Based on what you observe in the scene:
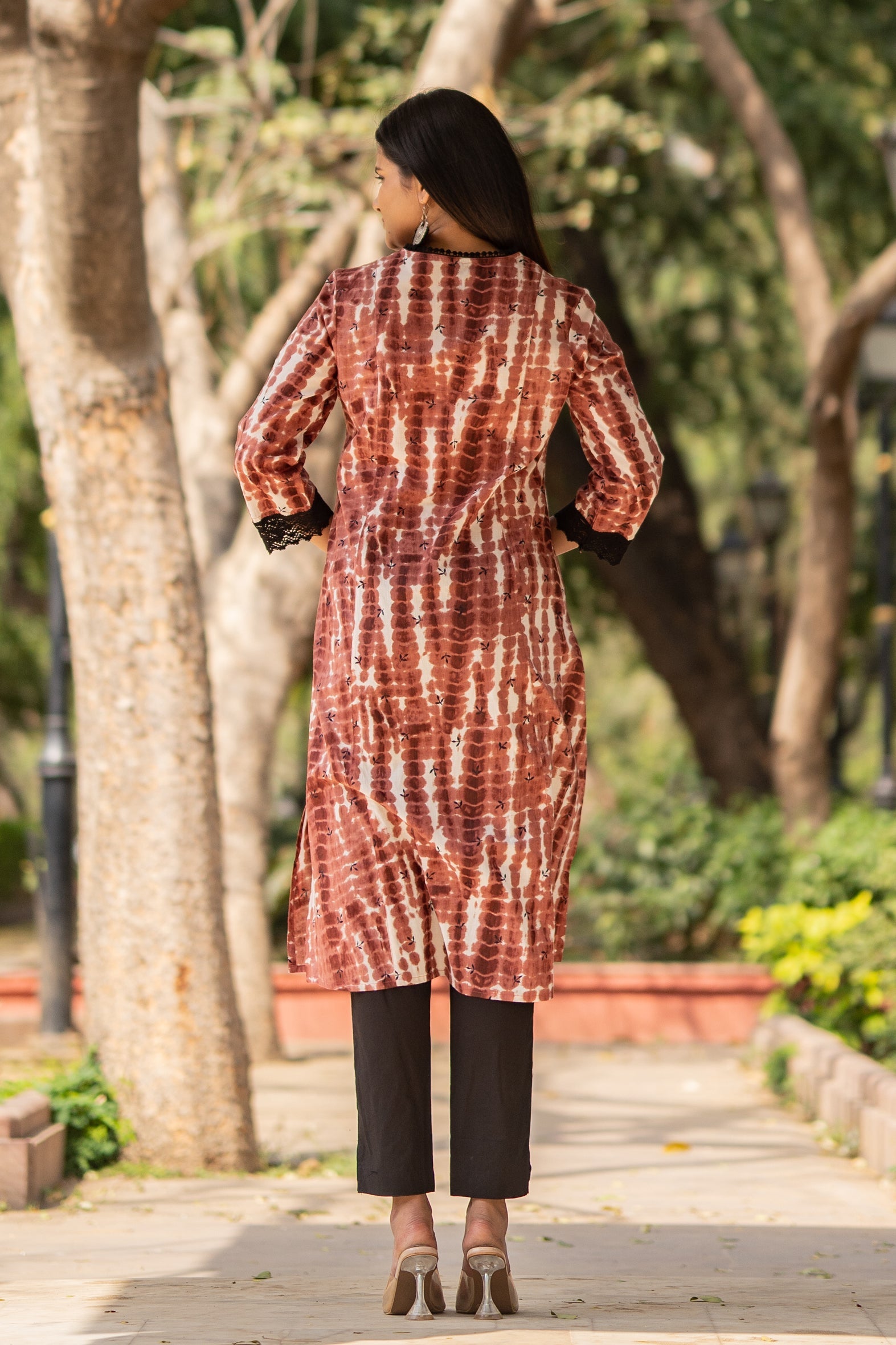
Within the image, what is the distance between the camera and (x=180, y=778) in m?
4.86

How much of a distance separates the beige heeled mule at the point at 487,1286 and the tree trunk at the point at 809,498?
24.2ft

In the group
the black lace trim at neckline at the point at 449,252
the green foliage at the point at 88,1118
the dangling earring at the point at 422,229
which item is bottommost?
the green foliage at the point at 88,1118

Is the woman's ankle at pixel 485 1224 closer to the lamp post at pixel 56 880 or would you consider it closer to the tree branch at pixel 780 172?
the lamp post at pixel 56 880

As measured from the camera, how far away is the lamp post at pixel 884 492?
9.64 m

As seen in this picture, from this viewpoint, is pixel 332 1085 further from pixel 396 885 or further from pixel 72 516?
pixel 396 885

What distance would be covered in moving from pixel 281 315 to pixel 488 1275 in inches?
263

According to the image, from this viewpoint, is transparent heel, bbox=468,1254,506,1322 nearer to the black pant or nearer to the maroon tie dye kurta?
the black pant

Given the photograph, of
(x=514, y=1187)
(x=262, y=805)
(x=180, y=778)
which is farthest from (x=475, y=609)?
(x=262, y=805)

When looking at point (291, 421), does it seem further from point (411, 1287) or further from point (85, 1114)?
point (85, 1114)

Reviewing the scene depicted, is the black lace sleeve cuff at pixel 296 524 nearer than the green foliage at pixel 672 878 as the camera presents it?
Yes

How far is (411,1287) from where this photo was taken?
2.70 m

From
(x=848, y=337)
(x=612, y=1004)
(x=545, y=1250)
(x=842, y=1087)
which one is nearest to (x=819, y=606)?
(x=848, y=337)

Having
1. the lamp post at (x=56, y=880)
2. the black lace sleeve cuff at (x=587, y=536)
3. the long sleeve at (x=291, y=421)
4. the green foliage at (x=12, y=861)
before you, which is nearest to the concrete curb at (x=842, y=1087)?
the black lace sleeve cuff at (x=587, y=536)

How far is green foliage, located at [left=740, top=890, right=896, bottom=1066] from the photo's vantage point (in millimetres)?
6801
